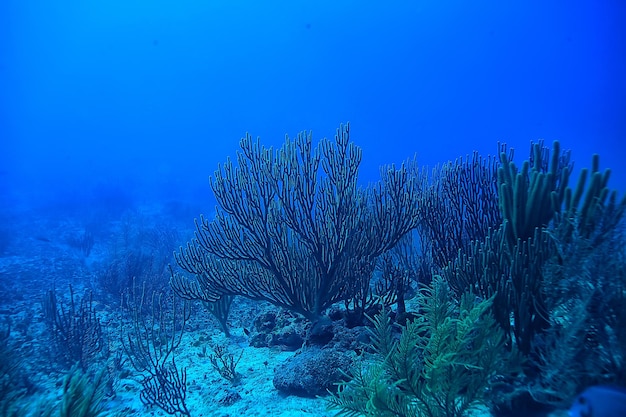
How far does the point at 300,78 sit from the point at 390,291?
154575 mm

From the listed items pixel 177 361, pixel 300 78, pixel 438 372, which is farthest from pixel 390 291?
pixel 300 78

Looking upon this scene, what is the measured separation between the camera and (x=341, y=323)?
520 cm

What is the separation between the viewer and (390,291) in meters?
5.03

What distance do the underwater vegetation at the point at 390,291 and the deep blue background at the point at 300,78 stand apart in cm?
8945

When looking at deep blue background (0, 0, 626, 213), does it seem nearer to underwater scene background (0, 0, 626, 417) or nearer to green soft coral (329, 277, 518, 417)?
underwater scene background (0, 0, 626, 417)

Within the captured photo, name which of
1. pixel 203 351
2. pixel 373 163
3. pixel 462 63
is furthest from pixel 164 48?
pixel 203 351

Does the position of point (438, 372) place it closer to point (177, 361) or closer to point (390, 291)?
point (390, 291)

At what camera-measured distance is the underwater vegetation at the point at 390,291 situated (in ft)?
8.39

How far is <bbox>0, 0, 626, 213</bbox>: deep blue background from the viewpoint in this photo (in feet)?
351

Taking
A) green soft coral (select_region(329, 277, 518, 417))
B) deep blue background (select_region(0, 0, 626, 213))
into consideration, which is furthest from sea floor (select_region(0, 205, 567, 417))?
deep blue background (select_region(0, 0, 626, 213))

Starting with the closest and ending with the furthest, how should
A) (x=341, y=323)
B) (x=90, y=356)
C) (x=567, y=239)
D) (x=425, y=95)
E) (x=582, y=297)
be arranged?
(x=582, y=297) → (x=567, y=239) → (x=341, y=323) → (x=90, y=356) → (x=425, y=95)

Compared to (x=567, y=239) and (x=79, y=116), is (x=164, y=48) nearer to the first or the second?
(x=79, y=116)

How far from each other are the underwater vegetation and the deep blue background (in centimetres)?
8945

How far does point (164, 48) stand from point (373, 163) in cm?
11337
